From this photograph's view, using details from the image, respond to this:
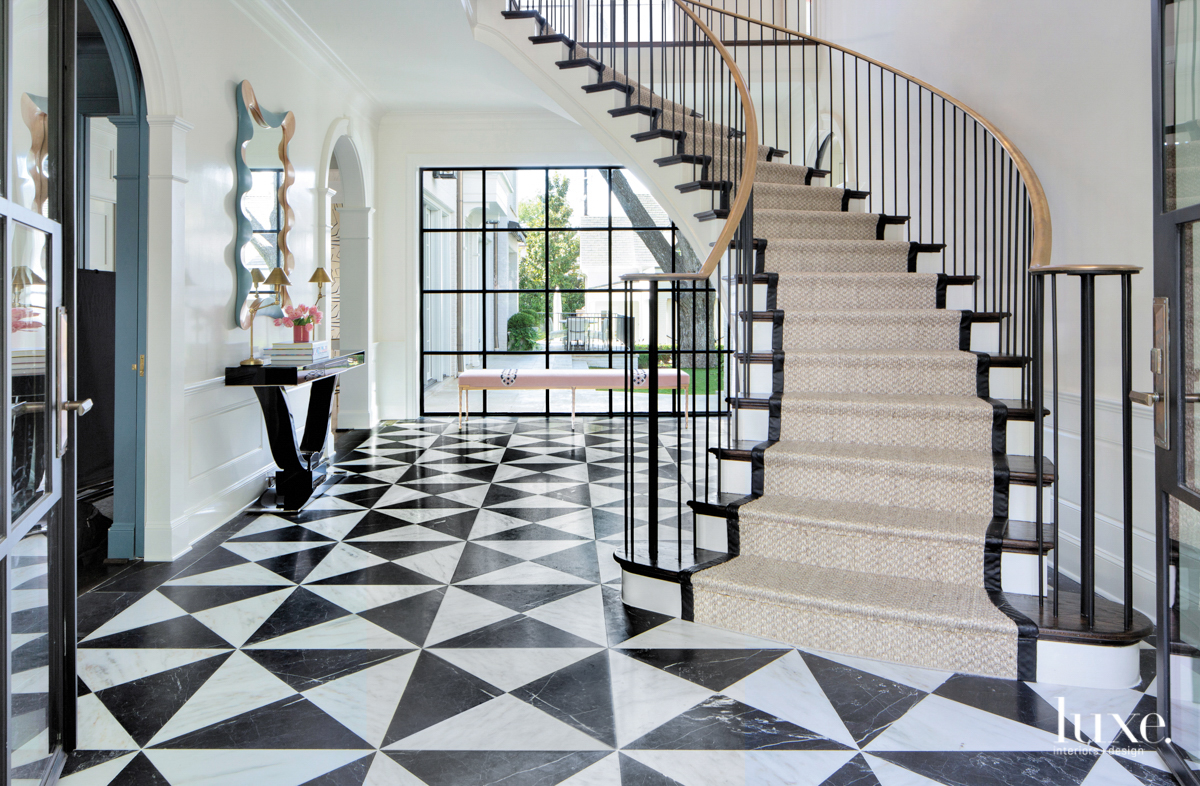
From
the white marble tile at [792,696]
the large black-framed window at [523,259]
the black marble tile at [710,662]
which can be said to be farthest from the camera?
the large black-framed window at [523,259]

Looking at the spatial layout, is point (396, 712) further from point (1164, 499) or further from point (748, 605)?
point (1164, 499)

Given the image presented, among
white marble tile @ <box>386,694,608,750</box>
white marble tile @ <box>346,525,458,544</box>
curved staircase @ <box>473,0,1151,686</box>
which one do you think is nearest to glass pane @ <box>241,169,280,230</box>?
white marble tile @ <box>346,525,458,544</box>

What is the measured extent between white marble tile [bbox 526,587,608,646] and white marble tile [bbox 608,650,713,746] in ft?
0.74

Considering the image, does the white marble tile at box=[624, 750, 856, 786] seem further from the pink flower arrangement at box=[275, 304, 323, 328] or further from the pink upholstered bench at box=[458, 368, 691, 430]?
the pink upholstered bench at box=[458, 368, 691, 430]

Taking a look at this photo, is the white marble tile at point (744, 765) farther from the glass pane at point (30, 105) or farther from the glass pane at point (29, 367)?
the glass pane at point (30, 105)

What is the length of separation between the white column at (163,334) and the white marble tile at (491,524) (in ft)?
4.34

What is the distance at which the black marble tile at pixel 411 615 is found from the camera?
102 inches

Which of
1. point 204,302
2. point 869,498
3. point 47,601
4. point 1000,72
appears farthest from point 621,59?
point 47,601

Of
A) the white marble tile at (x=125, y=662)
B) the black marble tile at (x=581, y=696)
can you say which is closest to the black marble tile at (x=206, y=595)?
the white marble tile at (x=125, y=662)

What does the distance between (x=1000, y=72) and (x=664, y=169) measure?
6.71ft

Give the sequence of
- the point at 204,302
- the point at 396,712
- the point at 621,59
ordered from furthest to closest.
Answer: the point at 621,59
the point at 204,302
the point at 396,712

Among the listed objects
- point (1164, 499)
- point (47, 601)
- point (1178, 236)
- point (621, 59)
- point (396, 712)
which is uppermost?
point (621, 59)

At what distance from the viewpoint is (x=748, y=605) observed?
8.30ft

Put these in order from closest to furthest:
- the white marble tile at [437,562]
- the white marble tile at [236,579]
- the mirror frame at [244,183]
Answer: the white marble tile at [236,579]
the white marble tile at [437,562]
the mirror frame at [244,183]
